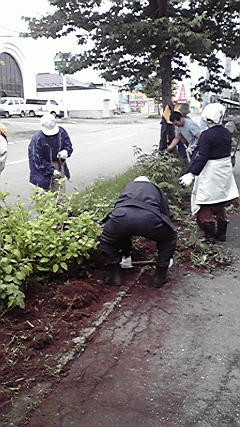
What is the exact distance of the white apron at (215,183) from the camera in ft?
19.8

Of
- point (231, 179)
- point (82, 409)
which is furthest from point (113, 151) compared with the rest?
point (82, 409)

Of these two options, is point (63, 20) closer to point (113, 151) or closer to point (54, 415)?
point (54, 415)

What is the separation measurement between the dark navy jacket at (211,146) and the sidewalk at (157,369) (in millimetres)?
1774

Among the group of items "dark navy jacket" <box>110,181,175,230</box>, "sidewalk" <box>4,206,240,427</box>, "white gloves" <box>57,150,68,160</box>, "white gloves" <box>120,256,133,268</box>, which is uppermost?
"white gloves" <box>57,150,68,160</box>

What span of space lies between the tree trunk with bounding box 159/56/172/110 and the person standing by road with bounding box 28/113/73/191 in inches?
153

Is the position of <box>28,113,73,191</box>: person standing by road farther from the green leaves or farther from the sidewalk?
the sidewalk

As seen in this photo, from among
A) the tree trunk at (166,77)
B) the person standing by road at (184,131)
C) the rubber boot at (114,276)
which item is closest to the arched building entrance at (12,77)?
the tree trunk at (166,77)

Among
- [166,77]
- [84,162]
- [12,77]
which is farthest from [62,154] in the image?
[12,77]

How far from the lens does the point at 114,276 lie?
4805mm

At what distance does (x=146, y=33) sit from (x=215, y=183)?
4022 mm

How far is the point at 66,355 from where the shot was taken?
11.6 ft

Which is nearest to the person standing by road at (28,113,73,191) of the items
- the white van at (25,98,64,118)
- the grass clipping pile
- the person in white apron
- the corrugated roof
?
the grass clipping pile

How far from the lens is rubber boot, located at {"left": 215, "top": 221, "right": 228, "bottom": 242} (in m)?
6.38

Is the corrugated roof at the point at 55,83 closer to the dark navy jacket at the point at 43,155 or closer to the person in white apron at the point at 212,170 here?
the dark navy jacket at the point at 43,155
